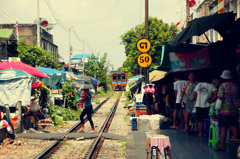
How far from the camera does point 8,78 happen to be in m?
12.7

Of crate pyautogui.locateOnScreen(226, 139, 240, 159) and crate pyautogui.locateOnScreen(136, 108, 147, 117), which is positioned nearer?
crate pyautogui.locateOnScreen(226, 139, 240, 159)

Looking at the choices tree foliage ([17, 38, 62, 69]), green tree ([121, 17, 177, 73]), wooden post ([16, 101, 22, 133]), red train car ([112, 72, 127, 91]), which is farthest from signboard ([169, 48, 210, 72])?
red train car ([112, 72, 127, 91])

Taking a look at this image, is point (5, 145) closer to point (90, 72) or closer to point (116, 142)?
point (116, 142)

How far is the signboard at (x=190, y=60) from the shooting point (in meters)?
10.5

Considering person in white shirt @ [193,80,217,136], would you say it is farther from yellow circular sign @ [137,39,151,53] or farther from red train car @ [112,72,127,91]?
red train car @ [112,72,127,91]

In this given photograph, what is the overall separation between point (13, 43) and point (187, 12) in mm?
12434

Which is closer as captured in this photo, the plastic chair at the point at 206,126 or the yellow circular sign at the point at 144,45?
the plastic chair at the point at 206,126

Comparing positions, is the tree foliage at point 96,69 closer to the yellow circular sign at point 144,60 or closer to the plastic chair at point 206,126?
the yellow circular sign at point 144,60

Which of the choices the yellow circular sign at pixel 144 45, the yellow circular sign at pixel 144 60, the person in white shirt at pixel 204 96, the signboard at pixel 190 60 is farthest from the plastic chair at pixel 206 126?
the yellow circular sign at pixel 144 45

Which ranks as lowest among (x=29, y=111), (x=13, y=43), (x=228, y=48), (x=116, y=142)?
(x=116, y=142)

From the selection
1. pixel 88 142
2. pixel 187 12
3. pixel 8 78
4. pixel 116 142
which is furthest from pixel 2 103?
pixel 187 12

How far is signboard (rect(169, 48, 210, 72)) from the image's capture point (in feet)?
34.4

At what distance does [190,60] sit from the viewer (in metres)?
11.0

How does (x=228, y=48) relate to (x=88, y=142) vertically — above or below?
above
